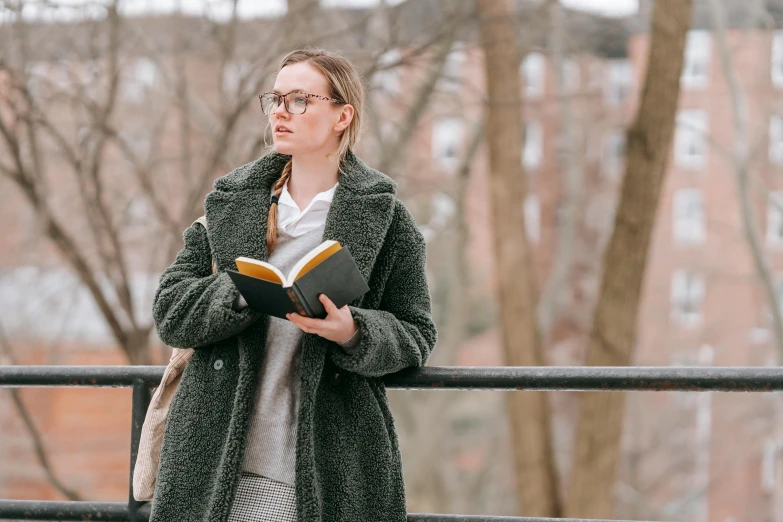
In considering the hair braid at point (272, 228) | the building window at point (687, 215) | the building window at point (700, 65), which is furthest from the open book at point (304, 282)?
the building window at point (687, 215)

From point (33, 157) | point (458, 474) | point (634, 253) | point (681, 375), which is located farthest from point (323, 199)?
point (458, 474)

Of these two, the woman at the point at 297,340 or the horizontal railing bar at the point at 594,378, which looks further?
the horizontal railing bar at the point at 594,378

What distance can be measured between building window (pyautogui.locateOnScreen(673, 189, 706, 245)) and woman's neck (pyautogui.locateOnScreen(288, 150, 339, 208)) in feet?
96.3

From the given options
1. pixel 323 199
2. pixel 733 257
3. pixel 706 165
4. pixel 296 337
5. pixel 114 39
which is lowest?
pixel 733 257

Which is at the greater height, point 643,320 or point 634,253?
point 634,253

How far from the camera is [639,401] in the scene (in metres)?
22.1

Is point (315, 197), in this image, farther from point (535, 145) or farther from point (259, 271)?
point (535, 145)

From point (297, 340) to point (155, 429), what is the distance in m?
0.41

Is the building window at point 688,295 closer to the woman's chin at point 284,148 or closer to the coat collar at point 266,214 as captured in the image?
the coat collar at point 266,214

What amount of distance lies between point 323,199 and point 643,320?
78.1 ft

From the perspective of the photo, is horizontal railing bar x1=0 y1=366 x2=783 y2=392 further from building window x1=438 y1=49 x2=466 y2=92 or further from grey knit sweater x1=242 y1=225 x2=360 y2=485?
building window x1=438 y1=49 x2=466 y2=92

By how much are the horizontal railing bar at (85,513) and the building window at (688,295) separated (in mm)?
27544

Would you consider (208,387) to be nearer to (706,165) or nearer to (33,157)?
(33,157)

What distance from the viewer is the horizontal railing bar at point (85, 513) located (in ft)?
8.17
